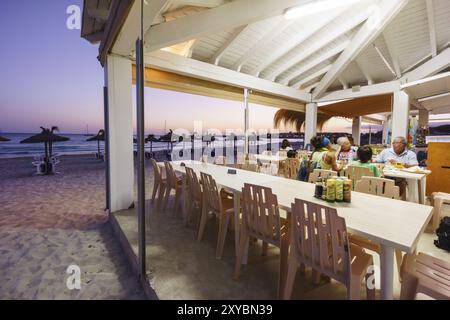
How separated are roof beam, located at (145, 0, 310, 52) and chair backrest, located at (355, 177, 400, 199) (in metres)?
2.46

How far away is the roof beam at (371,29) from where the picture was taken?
4276 millimetres

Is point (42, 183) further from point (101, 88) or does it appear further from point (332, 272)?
point (332, 272)

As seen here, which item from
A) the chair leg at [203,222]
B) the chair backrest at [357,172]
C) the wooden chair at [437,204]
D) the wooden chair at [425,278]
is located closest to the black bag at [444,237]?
the wooden chair at [437,204]

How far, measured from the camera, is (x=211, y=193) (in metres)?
2.69

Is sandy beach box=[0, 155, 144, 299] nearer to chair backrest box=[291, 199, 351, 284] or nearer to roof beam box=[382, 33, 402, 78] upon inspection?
chair backrest box=[291, 199, 351, 284]

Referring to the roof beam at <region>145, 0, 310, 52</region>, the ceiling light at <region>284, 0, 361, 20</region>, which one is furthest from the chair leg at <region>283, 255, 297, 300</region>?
the ceiling light at <region>284, 0, 361, 20</region>

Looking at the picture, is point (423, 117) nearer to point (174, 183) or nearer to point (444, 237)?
point (444, 237)

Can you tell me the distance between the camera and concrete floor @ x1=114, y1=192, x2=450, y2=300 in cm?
186

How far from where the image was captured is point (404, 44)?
6.07m

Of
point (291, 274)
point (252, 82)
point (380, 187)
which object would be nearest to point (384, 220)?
point (291, 274)

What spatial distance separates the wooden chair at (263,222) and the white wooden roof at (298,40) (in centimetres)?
235

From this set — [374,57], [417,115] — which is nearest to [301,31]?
[374,57]

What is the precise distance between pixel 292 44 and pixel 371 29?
1655mm

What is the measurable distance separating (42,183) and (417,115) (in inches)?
676
